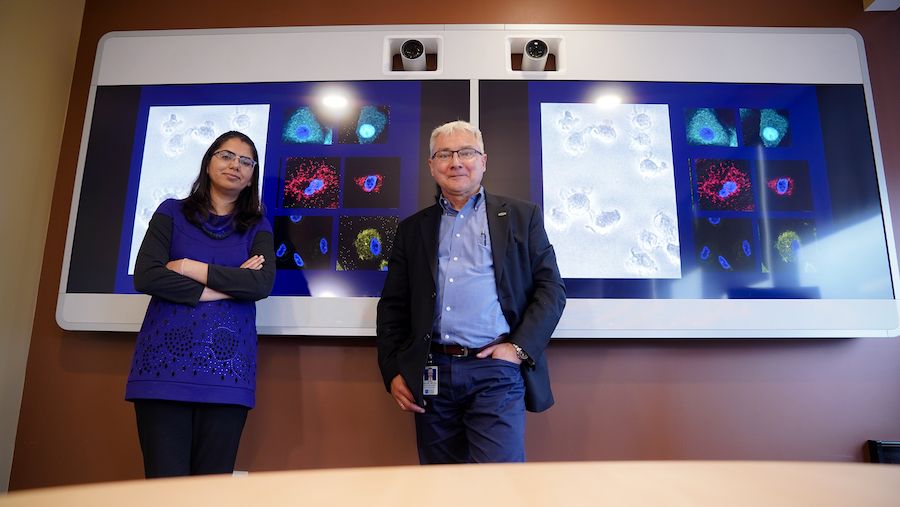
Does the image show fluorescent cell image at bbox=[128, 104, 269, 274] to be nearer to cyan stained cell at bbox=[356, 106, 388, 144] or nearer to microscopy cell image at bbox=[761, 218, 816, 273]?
cyan stained cell at bbox=[356, 106, 388, 144]

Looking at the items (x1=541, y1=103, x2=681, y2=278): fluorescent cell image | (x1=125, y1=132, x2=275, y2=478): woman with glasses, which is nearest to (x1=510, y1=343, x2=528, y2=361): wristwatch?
(x1=541, y1=103, x2=681, y2=278): fluorescent cell image

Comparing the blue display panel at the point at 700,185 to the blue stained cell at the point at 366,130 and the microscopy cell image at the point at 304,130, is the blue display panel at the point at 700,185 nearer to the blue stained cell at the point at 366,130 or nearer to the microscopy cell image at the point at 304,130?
the blue stained cell at the point at 366,130

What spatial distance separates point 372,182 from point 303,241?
410 mm

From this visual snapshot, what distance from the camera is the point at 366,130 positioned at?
245cm

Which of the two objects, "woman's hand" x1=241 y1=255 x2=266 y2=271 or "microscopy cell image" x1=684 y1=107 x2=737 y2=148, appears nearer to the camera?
"woman's hand" x1=241 y1=255 x2=266 y2=271

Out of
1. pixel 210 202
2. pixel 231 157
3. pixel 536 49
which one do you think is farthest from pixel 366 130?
pixel 536 49

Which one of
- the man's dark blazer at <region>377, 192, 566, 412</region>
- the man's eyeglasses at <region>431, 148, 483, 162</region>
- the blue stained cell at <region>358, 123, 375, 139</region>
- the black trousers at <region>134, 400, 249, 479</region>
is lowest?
the black trousers at <region>134, 400, 249, 479</region>

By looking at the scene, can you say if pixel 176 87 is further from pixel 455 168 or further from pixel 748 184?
pixel 748 184

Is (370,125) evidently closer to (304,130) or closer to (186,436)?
(304,130)

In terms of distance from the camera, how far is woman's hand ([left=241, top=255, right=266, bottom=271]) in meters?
1.89

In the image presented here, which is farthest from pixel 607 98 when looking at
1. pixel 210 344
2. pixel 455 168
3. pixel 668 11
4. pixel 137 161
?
pixel 137 161

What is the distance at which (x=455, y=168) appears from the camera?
74.7 inches

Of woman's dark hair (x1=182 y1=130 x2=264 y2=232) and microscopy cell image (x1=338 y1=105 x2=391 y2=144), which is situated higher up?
microscopy cell image (x1=338 y1=105 x2=391 y2=144)

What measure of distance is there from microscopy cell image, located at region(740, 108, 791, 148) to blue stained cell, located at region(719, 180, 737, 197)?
218mm
